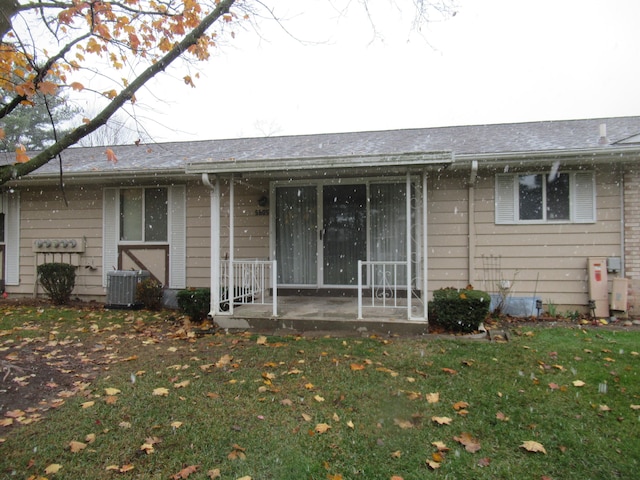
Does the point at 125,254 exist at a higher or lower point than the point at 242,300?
higher

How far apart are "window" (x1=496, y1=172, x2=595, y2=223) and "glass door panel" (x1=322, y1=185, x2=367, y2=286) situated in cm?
242

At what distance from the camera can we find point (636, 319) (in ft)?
22.0

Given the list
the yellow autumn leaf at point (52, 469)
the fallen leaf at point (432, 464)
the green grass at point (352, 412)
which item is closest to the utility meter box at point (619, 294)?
the green grass at point (352, 412)

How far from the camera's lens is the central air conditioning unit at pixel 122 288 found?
811 centimetres

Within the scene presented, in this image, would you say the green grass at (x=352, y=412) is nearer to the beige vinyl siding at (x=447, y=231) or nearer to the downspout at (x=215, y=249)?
the downspout at (x=215, y=249)

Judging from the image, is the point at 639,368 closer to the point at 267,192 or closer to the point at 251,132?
the point at 267,192

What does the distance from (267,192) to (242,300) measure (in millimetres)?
2235

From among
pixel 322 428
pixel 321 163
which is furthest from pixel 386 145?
pixel 322 428

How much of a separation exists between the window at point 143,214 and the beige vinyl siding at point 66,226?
562mm

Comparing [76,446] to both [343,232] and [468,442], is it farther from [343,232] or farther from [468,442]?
[343,232]

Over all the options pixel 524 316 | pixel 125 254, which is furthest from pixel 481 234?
pixel 125 254

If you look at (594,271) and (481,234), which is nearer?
(594,271)

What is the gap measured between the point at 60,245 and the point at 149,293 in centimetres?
268

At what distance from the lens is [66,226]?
9.09 metres
